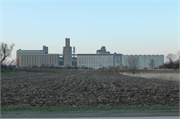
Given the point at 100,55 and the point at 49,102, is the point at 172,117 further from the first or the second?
the point at 100,55

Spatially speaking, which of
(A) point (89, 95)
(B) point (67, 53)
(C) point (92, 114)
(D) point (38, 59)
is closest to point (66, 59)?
(B) point (67, 53)

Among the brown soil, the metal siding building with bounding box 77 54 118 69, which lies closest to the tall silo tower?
the metal siding building with bounding box 77 54 118 69

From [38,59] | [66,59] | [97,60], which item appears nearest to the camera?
[66,59]

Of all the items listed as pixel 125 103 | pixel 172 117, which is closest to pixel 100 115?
pixel 172 117

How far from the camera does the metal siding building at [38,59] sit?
13238 centimetres

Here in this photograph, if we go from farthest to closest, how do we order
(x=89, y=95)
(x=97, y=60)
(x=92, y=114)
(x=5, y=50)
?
(x=97, y=60) → (x=5, y=50) → (x=89, y=95) → (x=92, y=114)

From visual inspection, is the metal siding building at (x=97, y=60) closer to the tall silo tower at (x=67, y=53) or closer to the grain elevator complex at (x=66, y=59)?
the grain elevator complex at (x=66, y=59)

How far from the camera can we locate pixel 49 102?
1176cm

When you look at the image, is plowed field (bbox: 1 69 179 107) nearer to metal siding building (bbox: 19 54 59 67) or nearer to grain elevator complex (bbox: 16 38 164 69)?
grain elevator complex (bbox: 16 38 164 69)

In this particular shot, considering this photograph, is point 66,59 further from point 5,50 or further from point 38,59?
point 5,50

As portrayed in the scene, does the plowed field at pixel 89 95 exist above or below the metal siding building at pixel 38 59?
below

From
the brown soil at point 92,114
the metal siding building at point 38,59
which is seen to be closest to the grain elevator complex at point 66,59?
the metal siding building at point 38,59

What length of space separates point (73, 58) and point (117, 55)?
3114 cm

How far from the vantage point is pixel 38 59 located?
134000 millimetres
